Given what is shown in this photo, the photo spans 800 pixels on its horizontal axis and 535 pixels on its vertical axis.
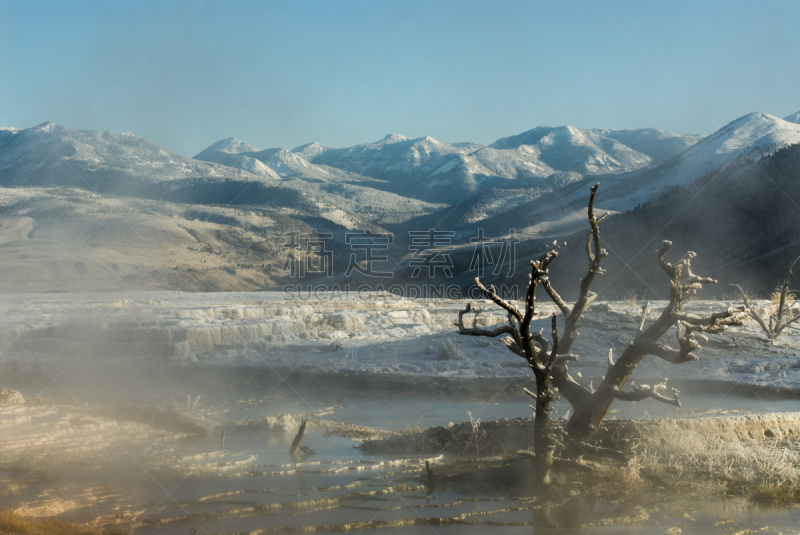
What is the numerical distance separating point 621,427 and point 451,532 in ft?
11.8

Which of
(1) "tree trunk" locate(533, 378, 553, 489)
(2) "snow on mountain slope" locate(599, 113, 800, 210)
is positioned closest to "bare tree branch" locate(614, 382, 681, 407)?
(1) "tree trunk" locate(533, 378, 553, 489)

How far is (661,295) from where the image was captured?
3912 cm

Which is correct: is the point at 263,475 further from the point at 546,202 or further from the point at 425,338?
the point at 546,202

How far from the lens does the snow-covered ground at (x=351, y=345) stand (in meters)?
17.7

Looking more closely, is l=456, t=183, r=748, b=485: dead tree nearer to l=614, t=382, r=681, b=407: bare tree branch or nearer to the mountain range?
l=614, t=382, r=681, b=407: bare tree branch

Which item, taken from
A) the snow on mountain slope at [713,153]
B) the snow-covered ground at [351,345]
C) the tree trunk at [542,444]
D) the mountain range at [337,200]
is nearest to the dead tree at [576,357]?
the tree trunk at [542,444]

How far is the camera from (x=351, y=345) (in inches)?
832

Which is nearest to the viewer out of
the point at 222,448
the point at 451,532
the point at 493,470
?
the point at 451,532

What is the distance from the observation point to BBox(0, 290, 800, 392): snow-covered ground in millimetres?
17672

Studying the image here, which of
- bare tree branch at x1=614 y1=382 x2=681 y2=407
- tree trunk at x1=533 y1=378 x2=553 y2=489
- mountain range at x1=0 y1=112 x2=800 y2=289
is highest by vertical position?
mountain range at x1=0 y1=112 x2=800 y2=289

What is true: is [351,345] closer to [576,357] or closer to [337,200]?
[576,357]

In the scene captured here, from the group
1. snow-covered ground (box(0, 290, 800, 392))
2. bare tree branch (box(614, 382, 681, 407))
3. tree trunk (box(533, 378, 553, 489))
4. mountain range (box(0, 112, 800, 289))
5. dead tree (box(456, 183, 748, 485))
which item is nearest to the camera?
bare tree branch (box(614, 382, 681, 407))

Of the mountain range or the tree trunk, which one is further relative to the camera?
the mountain range

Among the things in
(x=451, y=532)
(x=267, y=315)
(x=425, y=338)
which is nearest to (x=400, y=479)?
(x=451, y=532)
